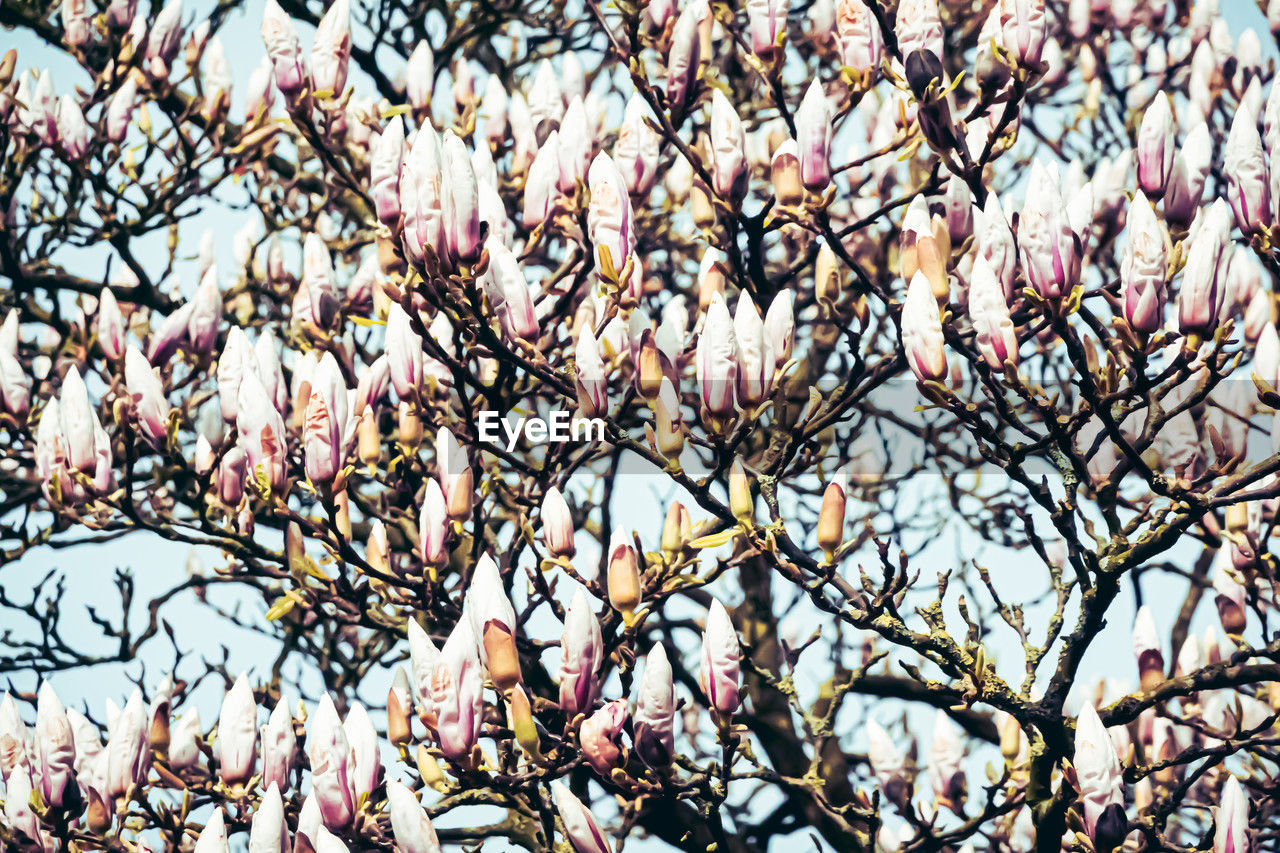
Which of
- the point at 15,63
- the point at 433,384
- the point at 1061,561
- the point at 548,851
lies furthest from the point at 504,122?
the point at 1061,561

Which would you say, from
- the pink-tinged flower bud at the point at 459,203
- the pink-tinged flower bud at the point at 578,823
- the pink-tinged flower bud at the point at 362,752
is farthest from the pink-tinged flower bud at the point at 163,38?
the pink-tinged flower bud at the point at 578,823

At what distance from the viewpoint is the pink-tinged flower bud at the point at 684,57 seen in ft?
11.4

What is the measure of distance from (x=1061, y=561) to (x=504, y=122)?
3.18 meters

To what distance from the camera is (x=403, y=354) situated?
3441 mm

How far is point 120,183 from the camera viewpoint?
5.05m

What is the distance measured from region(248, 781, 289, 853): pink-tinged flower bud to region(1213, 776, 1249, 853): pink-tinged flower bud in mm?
2263

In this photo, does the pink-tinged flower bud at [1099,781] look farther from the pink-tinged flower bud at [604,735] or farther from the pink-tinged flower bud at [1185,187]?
the pink-tinged flower bud at [1185,187]

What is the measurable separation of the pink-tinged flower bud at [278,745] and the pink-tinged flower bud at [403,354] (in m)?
0.94

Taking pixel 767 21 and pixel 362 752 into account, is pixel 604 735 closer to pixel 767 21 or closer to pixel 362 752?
pixel 362 752

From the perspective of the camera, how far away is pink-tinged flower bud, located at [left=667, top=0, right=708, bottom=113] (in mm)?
3486

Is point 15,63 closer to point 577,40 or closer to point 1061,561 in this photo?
point 577,40

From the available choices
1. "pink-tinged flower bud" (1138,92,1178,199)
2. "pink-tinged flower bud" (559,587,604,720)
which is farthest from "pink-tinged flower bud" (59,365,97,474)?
"pink-tinged flower bud" (1138,92,1178,199)

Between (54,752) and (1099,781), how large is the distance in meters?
2.83

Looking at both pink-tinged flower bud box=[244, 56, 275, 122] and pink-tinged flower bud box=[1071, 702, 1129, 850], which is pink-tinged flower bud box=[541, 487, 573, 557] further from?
pink-tinged flower bud box=[244, 56, 275, 122]
